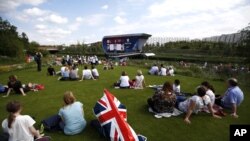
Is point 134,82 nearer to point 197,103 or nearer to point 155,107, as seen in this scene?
point 155,107

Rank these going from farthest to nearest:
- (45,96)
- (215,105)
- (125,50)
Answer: (125,50)
(45,96)
(215,105)

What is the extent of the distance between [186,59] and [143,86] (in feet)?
112

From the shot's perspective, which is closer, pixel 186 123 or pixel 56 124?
pixel 56 124

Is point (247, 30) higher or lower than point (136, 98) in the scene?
higher

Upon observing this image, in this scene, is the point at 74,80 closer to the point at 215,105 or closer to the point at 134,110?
the point at 134,110

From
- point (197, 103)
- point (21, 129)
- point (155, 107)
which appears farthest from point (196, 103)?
point (21, 129)

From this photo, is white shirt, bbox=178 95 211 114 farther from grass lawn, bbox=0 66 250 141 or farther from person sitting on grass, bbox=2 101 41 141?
person sitting on grass, bbox=2 101 41 141

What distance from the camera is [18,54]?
5212cm

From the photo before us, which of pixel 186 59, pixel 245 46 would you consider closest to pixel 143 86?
pixel 245 46

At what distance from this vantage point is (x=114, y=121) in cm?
611

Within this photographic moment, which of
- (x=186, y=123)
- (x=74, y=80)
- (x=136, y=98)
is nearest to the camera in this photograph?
(x=186, y=123)

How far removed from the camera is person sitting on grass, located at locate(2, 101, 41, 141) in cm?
518

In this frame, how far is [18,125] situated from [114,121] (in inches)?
87.0


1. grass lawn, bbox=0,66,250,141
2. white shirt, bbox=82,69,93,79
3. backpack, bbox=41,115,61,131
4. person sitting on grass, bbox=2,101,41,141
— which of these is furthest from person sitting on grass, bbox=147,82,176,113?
white shirt, bbox=82,69,93,79
